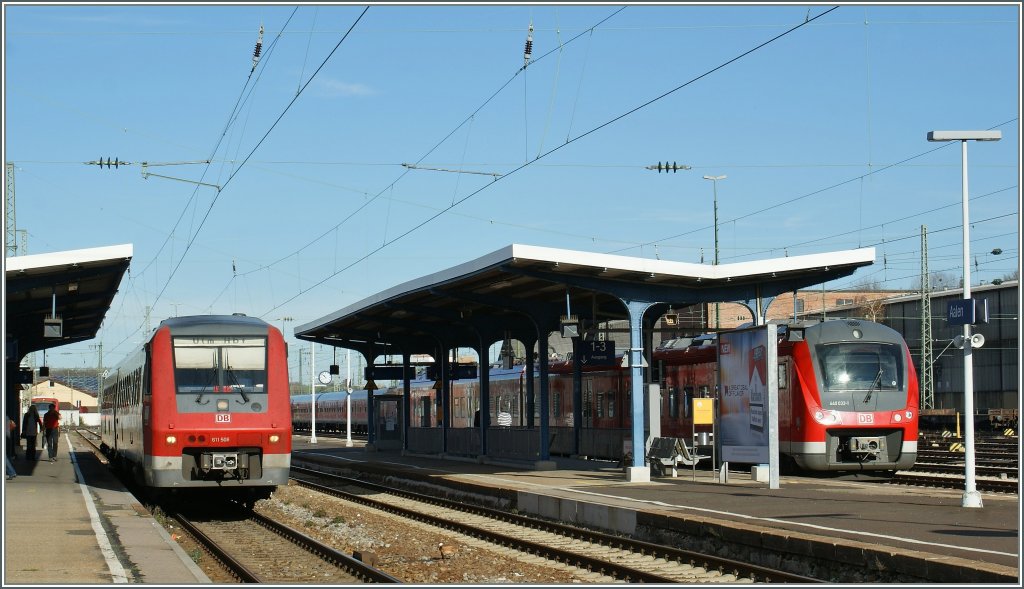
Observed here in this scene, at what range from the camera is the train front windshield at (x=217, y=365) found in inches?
729

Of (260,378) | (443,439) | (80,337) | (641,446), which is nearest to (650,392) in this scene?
(641,446)

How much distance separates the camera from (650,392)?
24.8m

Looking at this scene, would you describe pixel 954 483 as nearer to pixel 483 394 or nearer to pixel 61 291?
pixel 483 394

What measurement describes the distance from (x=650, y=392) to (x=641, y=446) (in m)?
2.27

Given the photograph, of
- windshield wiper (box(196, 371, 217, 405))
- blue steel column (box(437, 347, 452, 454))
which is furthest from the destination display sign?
windshield wiper (box(196, 371, 217, 405))

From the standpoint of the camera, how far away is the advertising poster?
20.2 meters

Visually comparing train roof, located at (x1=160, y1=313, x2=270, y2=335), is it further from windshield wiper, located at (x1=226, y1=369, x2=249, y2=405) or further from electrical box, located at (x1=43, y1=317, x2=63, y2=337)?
electrical box, located at (x1=43, y1=317, x2=63, y2=337)

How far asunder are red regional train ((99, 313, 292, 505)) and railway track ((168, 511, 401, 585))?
799mm

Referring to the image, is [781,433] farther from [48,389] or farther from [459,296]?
[48,389]

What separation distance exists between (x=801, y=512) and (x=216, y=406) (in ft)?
28.9

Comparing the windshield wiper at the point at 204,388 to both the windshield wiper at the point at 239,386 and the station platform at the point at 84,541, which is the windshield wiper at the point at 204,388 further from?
the station platform at the point at 84,541

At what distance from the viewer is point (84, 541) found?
1391 centimetres

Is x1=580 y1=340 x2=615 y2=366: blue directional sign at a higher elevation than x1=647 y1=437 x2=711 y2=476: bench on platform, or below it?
higher

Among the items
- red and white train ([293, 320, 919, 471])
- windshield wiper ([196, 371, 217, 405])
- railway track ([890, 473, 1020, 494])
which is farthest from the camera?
red and white train ([293, 320, 919, 471])
